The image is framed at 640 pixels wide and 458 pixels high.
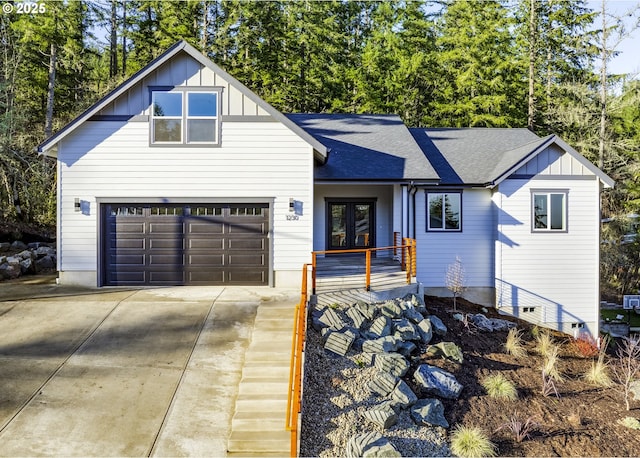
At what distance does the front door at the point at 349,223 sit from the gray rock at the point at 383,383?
7.91 m

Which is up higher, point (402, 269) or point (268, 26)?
point (268, 26)

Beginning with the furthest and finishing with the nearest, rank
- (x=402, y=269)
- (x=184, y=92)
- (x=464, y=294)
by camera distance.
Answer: (x=464, y=294) < (x=402, y=269) < (x=184, y=92)

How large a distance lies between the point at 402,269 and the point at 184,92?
7.84 meters

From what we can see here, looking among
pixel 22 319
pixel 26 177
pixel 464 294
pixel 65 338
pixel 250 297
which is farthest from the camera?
pixel 26 177

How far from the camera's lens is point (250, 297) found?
10.1 meters

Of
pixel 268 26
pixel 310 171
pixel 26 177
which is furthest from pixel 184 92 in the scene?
pixel 268 26

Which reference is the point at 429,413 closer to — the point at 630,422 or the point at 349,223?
the point at 630,422

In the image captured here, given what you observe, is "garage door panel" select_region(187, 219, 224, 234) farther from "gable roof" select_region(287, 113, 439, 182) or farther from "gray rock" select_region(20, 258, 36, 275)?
"gray rock" select_region(20, 258, 36, 275)

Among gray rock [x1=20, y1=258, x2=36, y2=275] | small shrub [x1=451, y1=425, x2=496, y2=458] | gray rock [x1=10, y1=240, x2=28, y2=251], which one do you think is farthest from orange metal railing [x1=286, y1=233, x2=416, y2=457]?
gray rock [x1=10, y1=240, x2=28, y2=251]

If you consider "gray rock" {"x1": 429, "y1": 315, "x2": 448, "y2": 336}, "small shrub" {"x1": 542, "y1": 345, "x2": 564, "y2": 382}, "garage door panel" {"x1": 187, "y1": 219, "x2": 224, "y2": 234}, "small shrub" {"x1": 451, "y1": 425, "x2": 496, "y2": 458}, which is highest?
"garage door panel" {"x1": 187, "y1": 219, "x2": 224, "y2": 234}

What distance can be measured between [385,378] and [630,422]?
4425 millimetres

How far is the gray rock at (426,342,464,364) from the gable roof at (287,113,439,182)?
18.4 ft

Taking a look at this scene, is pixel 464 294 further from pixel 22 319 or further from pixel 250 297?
pixel 22 319

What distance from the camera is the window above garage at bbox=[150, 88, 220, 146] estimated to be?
11.1 metres
